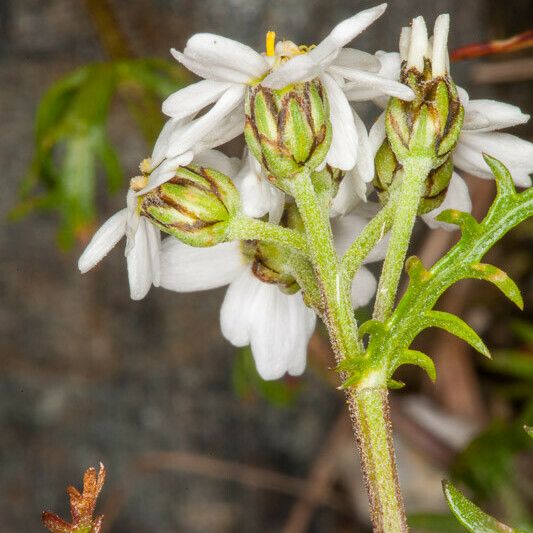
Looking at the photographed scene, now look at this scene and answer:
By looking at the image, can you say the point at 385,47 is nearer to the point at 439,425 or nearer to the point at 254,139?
the point at 439,425

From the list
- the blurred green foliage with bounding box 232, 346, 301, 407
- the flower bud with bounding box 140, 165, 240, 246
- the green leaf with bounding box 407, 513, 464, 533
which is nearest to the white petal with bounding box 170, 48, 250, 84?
the flower bud with bounding box 140, 165, 240, 246

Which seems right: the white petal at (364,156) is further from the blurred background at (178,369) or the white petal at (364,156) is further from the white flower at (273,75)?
the blurred background at (178,369)

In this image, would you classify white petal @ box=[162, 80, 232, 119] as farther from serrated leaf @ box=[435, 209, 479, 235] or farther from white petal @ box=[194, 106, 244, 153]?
serrated leaf @ box=[435, 209, 479, 235]

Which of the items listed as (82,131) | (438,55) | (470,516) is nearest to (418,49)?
(438,55)

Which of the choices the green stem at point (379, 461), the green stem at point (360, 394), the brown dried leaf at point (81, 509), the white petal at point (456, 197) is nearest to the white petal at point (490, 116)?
the white petal at point (456, 197)

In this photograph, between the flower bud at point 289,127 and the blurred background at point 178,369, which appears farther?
the blurred background at point 178,369

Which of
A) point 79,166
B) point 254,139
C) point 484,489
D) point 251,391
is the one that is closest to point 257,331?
point 254,139
